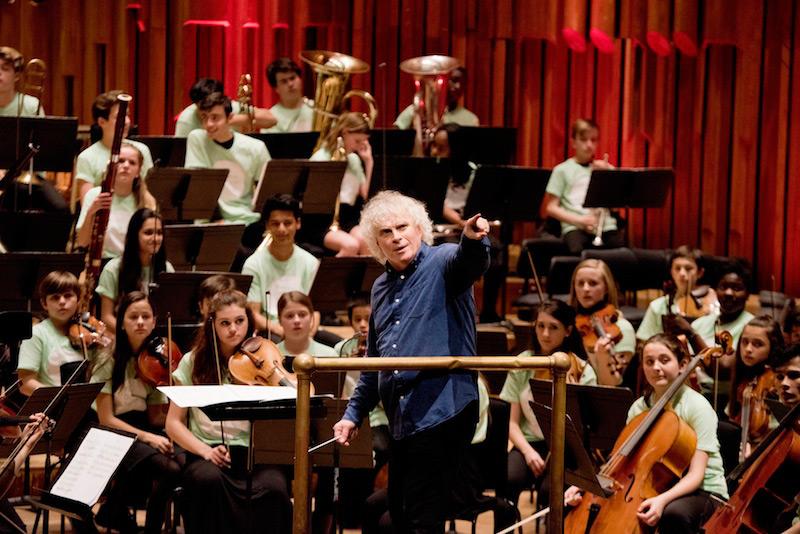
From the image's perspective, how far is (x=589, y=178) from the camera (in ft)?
27.2

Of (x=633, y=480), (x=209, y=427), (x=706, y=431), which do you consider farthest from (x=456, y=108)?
(x=633, y=480)

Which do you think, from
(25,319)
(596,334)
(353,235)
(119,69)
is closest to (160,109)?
(119,69)

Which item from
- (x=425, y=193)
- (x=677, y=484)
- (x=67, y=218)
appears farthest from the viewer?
(x=425, y=193)

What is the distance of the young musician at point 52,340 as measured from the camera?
5406 mm

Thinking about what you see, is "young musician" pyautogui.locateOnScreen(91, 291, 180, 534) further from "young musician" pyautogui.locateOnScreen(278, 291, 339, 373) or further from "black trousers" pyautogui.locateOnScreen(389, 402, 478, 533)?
"black trousers" pyautogui.locateOnScreen(389, 402, 478, 533)

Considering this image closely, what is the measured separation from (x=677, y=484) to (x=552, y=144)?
5210 mm

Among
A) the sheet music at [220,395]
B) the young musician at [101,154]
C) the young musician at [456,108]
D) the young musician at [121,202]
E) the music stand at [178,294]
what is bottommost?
the sheet music at [220,395]

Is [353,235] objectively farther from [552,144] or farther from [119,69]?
[119,69]

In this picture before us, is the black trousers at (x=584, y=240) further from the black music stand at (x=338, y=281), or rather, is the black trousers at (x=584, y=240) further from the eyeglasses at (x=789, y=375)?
the eyeglasses at (x=789, y=375)

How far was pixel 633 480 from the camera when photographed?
4.55 metres

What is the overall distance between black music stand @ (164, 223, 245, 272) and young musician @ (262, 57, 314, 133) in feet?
6.93

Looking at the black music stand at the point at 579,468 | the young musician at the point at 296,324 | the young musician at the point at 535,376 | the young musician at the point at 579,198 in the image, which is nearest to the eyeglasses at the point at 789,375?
the young musician at the point at 535,376

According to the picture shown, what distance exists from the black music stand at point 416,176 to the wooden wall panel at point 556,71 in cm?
199

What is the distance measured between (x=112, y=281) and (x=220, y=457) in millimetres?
1490
